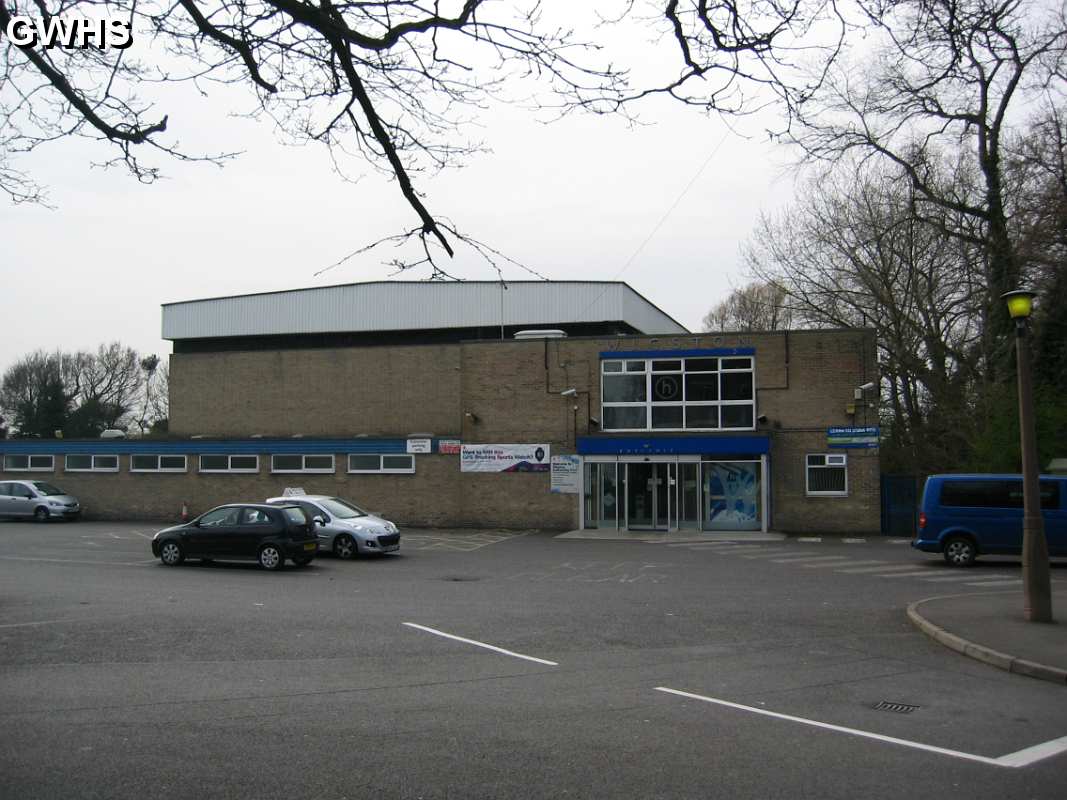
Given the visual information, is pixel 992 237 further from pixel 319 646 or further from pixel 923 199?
pixel 319 646

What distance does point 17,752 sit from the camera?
645cm

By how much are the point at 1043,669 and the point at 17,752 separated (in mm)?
9162

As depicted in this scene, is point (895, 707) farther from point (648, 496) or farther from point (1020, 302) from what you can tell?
point (648, 496)

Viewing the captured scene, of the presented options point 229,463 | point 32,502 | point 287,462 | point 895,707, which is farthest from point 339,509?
point 32,502

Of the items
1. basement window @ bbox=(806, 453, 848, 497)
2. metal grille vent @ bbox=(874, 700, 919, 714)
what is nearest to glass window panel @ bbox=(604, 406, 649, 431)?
basement window @ bbox=(806, 453, 848, 497)

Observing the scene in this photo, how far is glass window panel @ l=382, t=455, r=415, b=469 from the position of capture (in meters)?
32.6

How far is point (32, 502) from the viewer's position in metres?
34.9

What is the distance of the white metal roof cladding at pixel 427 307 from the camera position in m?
40.1

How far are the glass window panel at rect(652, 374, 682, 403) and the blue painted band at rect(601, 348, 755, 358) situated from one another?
0.70 m

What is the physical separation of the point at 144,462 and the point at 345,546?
17.8 metres

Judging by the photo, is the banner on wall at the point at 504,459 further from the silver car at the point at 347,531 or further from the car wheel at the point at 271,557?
the car wheel at the point at 271,557

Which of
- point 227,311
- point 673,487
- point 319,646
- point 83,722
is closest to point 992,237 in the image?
point 673,487

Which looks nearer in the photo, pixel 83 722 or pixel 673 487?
pixel 83 722

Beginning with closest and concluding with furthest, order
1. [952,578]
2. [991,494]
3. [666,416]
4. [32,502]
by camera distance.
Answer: [952,578] < [991,494] < [666,416] < [32,502]
